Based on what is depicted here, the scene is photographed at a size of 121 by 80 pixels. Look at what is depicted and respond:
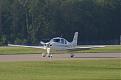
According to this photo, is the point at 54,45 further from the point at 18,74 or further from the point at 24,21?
the point at 24,21

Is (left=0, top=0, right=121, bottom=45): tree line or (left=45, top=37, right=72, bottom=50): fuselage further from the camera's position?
(left=0, top=0, right=121, bottom=45): tree line

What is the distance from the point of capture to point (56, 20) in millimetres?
120562

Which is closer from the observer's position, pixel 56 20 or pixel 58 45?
pixel 58 45

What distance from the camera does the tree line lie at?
118000 millimetres

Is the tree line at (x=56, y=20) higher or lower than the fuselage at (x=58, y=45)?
higher

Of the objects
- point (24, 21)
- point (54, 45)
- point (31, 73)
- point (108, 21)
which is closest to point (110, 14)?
point (108, 21)

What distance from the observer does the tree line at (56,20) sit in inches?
4646

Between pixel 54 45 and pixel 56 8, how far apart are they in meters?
70.6

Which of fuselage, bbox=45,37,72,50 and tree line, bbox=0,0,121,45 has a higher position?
tree line, bbox=0,0,121,45

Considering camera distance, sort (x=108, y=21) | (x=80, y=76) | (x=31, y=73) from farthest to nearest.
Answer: (x=108, y=21) < (x=31, y=73) < (x=80, y=76)

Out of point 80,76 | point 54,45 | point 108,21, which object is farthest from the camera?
point 108,21

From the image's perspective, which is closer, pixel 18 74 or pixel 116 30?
pixel 18 74

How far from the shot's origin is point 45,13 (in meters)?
121

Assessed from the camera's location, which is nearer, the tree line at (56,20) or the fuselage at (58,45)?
the fuselage at (58,45)
